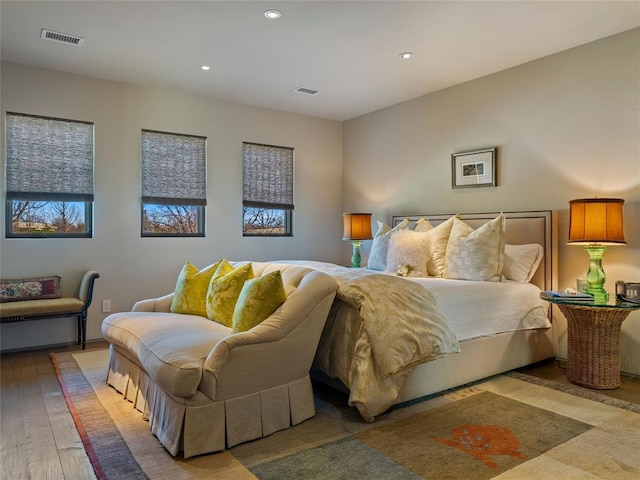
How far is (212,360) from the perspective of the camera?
2236mm

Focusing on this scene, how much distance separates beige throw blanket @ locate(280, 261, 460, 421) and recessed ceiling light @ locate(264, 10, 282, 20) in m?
1.94

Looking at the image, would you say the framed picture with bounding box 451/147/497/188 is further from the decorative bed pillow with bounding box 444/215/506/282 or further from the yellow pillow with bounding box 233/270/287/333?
the yellow pillow with bounding box 233/270/287/333

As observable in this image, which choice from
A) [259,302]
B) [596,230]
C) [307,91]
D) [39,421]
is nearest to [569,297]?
[596,230]

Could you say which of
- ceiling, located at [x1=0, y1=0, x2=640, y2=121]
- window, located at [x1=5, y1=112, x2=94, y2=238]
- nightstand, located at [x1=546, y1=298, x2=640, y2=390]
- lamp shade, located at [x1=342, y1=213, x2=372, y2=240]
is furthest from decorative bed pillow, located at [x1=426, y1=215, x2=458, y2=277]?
window, located at [x1=5, y1=112, x2=94, y2=238]

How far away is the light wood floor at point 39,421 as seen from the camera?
212 centimetres

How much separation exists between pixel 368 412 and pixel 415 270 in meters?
1.91

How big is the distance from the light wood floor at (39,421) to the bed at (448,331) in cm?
43

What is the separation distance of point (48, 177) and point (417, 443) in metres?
4.11

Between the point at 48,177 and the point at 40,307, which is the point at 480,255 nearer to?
the point at 40,307

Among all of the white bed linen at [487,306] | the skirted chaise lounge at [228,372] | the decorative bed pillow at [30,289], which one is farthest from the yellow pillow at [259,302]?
the decorative bed pillow at [30,289]

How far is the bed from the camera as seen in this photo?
258 centimetres

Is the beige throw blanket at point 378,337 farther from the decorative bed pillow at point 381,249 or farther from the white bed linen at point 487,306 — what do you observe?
the decorative bed pillow at point 381,249

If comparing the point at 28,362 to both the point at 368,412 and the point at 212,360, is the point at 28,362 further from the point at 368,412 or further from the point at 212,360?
the point at 368,412

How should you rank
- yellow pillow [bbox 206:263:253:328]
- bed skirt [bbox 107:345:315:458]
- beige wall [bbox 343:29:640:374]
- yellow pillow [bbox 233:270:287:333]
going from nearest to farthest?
1. bed skirt [bbox 107:345:315:458]
2. yellow pillow [bbox 233:270:287:333]
3. yellow pillow [bbox 206:263:253:328]
4. beige wall [bbox 343:29:640:374]
